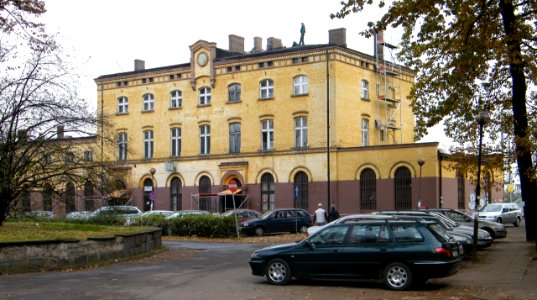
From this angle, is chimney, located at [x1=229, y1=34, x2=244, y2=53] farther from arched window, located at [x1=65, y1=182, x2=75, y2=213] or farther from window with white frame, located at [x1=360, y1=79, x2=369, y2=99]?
arched window, located at [x1=65, y1=182, x2=75, y2=213]

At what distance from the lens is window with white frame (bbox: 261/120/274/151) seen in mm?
52406

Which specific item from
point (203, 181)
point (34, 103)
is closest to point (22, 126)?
point (34, 103)

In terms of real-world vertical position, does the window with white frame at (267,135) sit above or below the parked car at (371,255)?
above

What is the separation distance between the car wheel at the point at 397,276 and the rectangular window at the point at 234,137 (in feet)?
130

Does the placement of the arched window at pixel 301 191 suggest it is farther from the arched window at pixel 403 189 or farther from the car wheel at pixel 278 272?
the car wheel at pixel 278 272

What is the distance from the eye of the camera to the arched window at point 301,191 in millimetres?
50375

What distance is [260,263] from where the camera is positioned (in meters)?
16.2

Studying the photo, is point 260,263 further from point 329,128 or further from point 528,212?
point 329,128

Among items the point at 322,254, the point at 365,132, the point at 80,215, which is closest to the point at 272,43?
the point at 365,132

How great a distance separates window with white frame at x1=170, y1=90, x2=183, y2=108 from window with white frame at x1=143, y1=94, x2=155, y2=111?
2100 millimetres

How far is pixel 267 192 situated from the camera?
172 ft

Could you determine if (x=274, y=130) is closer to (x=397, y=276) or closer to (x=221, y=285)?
(x=221, y=285)

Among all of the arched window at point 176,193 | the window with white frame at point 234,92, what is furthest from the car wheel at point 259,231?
the arched window at point 176,193

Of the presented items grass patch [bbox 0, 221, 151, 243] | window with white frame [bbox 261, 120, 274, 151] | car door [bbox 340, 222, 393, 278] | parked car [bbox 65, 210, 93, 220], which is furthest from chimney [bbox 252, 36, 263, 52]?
car door [bbox 340, 222, 393, 278]
